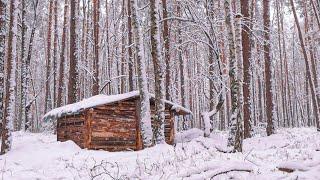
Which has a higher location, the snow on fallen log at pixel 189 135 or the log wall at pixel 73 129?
the log wall at pixel 73 129

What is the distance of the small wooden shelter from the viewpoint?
1585 centimetres

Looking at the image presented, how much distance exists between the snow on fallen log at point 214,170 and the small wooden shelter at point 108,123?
956 centimetres

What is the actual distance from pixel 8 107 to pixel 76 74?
5695mm

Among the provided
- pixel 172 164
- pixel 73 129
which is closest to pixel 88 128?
pixel 73 129

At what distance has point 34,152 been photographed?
536 inches

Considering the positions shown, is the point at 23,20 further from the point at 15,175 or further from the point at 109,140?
the point at 15,175

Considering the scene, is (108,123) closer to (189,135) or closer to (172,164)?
(189,135)

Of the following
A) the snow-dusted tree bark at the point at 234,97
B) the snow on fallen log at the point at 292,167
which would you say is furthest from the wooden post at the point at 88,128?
the snow on fallen log at the point at 292,167

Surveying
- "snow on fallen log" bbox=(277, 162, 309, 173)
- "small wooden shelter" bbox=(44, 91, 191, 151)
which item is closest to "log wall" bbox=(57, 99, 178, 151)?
"small wooden shelter" bbox=(44, 91, 191, 151)

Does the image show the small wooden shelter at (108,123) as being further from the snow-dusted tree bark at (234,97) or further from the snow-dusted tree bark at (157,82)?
the snow-dusted tree bark at (234,97)

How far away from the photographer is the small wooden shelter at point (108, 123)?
1585 cm

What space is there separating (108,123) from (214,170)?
10.9 metres

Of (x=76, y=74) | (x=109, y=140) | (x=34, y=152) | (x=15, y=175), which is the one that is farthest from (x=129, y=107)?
(x=15, y=175)

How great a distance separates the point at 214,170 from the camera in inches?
235
